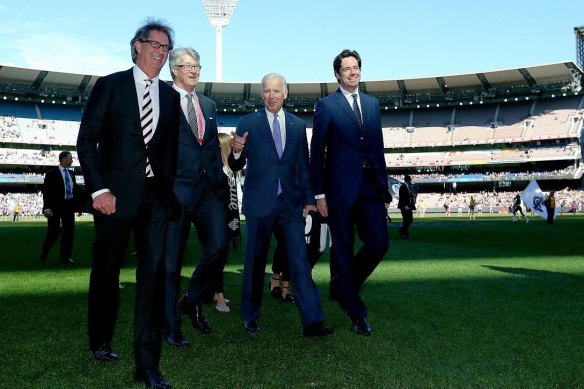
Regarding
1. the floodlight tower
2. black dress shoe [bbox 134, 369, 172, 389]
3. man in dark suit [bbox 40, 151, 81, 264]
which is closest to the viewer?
black dress shoe [bbox 134, 369, 172, 389]

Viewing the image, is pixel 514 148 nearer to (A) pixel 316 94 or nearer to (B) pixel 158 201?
(A) pixel 316 94

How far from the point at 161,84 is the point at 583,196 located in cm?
5295

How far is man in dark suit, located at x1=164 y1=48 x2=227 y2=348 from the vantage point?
3936 mm

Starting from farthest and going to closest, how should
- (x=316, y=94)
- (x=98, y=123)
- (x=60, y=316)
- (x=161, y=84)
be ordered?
(x=316, y=94)
(x=60, y=316)
(x=161, y=84)
(x=98, y=123)

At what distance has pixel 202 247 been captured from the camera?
3.98 m

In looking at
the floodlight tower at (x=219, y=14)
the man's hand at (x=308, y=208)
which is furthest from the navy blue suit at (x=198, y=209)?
the floodlight tower at (x=219, y=14)

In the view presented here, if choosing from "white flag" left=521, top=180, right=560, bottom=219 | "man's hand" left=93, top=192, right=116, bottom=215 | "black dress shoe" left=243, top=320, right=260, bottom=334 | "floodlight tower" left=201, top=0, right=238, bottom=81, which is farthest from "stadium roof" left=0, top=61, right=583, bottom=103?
"man's hand" left=93, top=192, right=116, bottom=215

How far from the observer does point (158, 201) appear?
3.12 m

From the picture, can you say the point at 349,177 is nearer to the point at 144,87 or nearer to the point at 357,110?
the point at 357,110

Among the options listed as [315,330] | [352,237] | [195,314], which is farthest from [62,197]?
[315,330]

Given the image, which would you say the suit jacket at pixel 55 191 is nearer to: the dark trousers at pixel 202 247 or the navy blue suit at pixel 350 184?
the dark trousers at pixel 202 247

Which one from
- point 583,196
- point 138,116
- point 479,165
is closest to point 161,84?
point 138,116

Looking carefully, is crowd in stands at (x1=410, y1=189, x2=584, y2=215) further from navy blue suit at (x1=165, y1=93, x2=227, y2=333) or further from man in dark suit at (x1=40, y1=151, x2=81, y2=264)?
navy blue suit at (x1=165, y1=93, x2=227, y2=333)

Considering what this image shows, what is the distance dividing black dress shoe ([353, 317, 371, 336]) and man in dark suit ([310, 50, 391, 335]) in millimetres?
118
